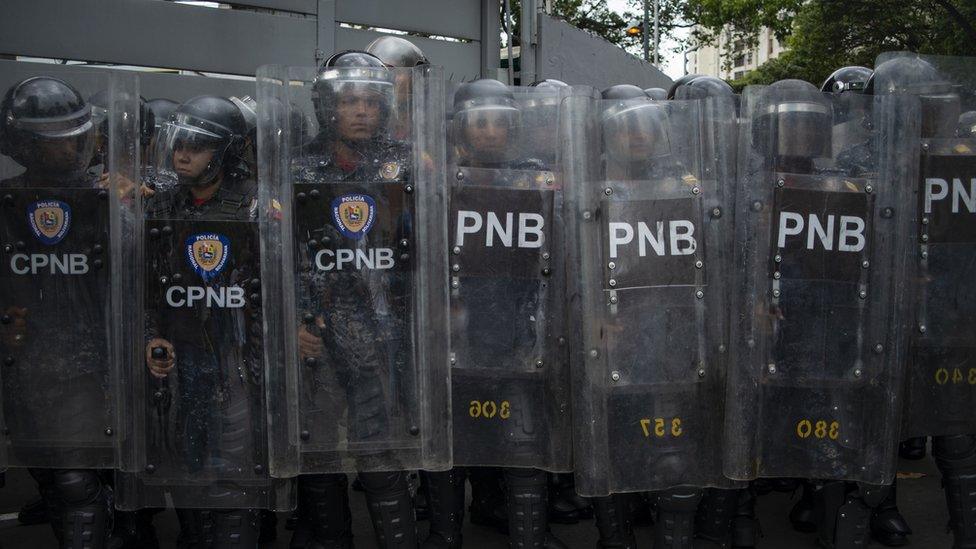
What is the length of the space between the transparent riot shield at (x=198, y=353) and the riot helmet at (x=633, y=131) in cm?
118

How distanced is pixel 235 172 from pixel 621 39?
782 inches

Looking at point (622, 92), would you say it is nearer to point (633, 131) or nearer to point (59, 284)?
point (633, 131)

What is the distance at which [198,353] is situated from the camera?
299cm

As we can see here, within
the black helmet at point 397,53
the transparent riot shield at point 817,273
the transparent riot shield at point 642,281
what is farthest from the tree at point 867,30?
the transparent riot shield at point 642,281

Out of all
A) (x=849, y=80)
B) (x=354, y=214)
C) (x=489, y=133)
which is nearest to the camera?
(x=354, y=214)

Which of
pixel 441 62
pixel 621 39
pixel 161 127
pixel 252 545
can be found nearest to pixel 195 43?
pixel 441 62

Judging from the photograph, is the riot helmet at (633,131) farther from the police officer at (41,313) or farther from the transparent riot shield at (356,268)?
the police officer at (41,313)

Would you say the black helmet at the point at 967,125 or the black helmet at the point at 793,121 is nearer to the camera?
the black helmet at the point at 793,121

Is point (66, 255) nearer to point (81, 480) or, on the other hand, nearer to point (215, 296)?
point (215, 296)

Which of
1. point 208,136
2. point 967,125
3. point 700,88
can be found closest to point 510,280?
point 208,136

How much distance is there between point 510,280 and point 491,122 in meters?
0.54

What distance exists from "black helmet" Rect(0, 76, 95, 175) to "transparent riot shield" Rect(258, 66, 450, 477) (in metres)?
0.68

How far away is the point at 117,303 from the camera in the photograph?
2.96 m

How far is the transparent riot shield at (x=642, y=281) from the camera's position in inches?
117
